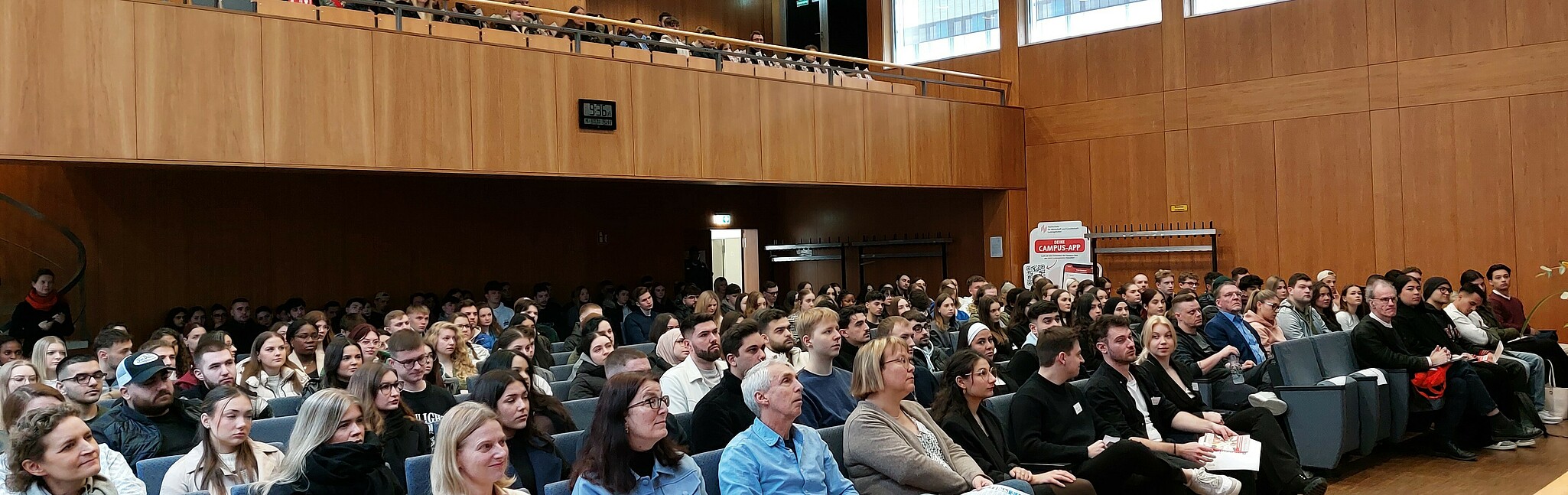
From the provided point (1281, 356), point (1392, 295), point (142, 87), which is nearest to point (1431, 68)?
point (1392, 295)

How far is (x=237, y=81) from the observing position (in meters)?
7.70

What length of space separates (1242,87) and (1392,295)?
5.81m

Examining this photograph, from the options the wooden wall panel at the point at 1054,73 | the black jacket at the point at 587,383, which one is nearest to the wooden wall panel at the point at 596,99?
the black jacket at the point at 587,383

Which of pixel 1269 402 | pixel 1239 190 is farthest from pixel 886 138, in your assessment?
pixel 1269 402

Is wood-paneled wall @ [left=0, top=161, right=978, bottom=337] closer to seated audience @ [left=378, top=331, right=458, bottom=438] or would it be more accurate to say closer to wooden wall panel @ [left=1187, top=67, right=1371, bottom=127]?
wooden wall panel @ [left=1187, top=67, right=1371, bottom=127]

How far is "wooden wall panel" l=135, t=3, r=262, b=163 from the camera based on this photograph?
24.1ft

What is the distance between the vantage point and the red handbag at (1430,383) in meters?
6.45

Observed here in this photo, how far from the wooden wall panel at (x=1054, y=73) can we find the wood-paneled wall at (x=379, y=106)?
230 cm

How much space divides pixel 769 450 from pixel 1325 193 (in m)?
9.84

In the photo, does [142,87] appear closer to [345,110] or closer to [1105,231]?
[345,110]

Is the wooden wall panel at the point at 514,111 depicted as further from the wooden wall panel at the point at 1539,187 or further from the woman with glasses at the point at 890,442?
the wooden wall panel at the point at 1539,187

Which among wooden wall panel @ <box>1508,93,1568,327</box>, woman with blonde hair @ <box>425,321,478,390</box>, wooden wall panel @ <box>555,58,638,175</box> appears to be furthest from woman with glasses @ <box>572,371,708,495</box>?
wooden wall panel @ <box>1508,93,1568,327</box>

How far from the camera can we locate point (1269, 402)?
5809mm

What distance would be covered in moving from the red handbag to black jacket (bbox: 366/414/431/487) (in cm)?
540
